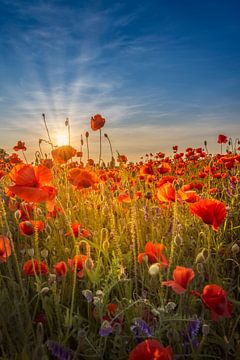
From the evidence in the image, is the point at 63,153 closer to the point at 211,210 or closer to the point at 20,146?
the point at 211,210

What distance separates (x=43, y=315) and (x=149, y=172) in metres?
2.29

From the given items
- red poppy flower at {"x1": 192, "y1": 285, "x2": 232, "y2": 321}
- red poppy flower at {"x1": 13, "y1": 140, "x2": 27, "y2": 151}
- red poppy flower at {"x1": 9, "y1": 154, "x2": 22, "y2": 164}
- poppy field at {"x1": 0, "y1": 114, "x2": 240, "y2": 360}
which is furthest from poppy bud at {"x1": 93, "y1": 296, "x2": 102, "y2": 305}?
red poppy flower at {"x1": 13, "y1": 140, "x2": 27, "y2": 151}

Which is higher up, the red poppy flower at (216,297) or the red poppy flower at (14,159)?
the red poppy flower at (14,159)

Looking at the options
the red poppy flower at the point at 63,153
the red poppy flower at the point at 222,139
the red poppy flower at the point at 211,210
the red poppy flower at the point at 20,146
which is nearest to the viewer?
the red poppy flower at the point at 211,210

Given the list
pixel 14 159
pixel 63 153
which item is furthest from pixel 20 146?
pixel 63 153

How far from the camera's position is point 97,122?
3400 mm

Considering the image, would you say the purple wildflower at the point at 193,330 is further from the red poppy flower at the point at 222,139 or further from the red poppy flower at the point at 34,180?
the red poppy flower at the point at 222,139

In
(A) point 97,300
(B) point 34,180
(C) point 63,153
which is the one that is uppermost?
(C) point 63,153

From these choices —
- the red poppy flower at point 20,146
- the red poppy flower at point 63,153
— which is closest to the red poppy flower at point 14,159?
the red poppy flower at point 20,146

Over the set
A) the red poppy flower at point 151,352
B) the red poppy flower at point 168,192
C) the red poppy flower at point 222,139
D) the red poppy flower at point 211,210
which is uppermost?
the red poppy flower at point 222,139

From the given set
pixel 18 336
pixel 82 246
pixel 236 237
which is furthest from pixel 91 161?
pixel 18 336

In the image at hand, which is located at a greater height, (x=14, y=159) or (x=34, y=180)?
(x=14, y=159)

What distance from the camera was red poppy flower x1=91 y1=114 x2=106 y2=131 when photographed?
338 cm

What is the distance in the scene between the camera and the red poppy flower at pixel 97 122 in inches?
133
